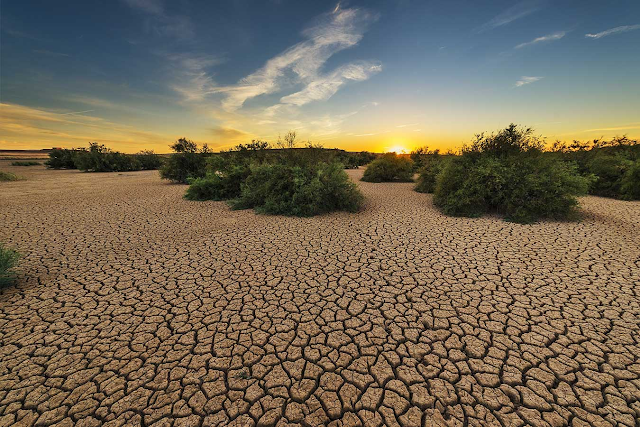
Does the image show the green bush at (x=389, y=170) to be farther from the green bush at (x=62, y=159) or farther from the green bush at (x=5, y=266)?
the green bush at (x=62, y=159)

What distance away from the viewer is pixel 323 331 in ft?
9.98

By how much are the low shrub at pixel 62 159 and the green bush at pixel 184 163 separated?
20.4 meters

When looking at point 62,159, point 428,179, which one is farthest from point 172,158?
point 62,159

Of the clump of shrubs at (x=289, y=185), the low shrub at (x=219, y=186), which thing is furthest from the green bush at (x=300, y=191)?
the low shrub at (x=219, y=186)

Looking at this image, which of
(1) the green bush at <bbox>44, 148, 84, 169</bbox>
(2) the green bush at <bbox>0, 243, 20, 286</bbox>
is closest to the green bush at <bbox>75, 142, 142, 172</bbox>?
(1) the green bush at <bbox>44, 148, 84, 169</bbox>

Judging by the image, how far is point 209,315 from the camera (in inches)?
132

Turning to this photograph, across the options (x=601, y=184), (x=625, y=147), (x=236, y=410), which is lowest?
(x=236, y=410)

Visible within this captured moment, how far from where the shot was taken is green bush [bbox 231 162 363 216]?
868cm

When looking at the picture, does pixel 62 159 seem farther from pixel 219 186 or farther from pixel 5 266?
pixel 5 266

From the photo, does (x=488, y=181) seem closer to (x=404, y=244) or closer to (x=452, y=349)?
(x=404, y=244)

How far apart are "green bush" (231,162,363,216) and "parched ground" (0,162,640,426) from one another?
287 cm

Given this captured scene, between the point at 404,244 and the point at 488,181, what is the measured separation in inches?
Result: 187

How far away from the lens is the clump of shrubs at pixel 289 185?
344 inches

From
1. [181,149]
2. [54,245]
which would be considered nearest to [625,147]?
[54,245]
